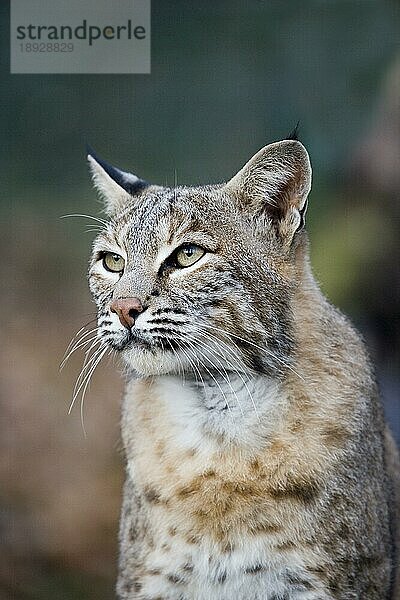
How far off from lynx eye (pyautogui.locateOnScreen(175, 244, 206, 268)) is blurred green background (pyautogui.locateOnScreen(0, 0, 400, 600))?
1.41 m

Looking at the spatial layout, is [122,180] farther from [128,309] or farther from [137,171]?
[137,171]

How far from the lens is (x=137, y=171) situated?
11.8ft

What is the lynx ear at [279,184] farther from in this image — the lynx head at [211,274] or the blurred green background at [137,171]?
the blurred green background at [137,171]

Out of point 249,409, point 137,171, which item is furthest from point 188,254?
point 137,171

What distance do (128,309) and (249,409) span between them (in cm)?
42

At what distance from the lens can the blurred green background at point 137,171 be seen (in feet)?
11.5

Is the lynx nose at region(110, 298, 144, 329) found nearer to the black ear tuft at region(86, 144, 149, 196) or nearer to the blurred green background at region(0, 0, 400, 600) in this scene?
the black ear tuft at region(86, 144, 149, 196)

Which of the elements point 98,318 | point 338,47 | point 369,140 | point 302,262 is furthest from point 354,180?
point 98,318

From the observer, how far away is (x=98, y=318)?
7.14 ft

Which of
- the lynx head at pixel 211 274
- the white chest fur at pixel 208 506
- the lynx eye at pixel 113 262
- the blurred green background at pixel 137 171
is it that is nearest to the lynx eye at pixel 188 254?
the lynx head at pixel 211 274

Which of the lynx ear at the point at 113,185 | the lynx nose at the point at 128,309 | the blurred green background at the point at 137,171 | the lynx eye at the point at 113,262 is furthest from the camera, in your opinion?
the blurred green background at the point at 137,171

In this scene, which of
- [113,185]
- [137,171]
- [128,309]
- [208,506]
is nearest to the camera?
[128,309]

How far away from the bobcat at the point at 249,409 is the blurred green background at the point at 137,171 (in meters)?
1.28

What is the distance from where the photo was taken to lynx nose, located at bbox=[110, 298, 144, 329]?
6.62ft
